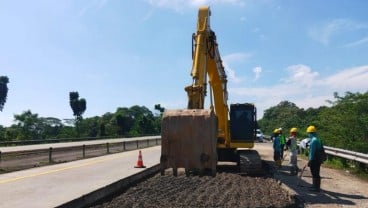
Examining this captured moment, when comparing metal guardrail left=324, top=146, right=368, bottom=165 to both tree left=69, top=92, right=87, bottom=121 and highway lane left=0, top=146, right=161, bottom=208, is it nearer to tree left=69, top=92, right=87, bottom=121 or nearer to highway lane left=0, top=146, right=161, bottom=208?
highway lane left=0, top=146, right=161, bottom=208

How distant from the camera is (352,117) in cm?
3216

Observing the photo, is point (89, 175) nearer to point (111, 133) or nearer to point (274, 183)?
point (274, 183)

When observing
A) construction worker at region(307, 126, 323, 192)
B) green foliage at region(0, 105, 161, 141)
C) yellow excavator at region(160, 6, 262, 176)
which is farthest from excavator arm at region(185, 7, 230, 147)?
green foliage at region(0, 105, 161, 141)

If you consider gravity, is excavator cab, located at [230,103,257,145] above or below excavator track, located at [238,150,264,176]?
above

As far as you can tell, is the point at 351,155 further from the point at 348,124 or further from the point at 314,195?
the point at 348,124

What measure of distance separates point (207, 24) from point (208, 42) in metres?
0.71

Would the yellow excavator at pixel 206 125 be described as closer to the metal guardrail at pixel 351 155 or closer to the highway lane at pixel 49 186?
the highway lane at pixel 49 186

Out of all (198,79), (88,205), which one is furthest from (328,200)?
(88,205)

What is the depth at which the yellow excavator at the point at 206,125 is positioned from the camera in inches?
403

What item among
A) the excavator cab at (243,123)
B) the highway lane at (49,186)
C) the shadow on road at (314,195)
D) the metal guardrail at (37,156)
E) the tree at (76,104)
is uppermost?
the tree at (76,104)

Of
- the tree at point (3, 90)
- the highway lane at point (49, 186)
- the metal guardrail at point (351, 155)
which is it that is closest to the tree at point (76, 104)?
the tree at point (3, 90)

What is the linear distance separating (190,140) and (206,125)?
0.47m

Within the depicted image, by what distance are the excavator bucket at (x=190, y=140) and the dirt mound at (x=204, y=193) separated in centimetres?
179

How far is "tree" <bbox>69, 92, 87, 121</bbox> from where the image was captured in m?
98.1
